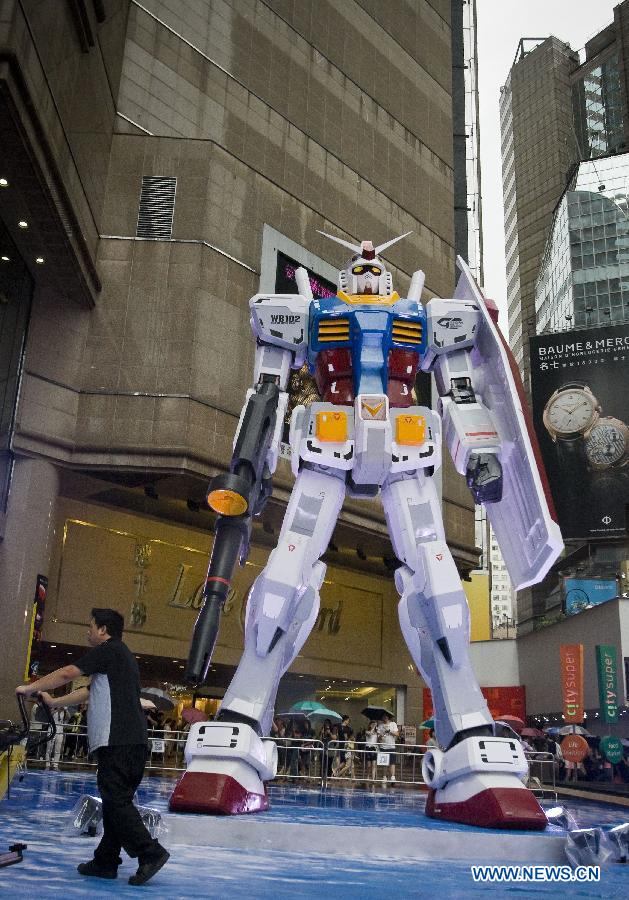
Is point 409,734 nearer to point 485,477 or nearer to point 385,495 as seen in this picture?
point 385,495

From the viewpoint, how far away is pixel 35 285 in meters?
14.3

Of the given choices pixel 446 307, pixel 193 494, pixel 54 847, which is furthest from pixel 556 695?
pixel 54 847

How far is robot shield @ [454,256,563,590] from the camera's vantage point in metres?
5.76

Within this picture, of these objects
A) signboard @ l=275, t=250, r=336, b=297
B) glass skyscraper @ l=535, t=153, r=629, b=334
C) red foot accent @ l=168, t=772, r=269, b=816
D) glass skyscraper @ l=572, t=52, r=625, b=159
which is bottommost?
red foot accent @ l=168, t=772, r=269, b=816

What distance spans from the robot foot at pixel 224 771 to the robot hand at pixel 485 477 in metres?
2.47

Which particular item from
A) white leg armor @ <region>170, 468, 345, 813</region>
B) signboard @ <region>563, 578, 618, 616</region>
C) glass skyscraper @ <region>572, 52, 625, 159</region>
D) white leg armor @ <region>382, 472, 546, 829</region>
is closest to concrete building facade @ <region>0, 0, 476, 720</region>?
white leg armor @ <region>170, 468, 345, 813</region>

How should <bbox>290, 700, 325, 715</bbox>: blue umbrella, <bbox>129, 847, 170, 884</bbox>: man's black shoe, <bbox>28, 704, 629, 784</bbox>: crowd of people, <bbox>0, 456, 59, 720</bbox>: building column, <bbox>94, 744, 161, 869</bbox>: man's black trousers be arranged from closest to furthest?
<bbox>129, 847, 170, 884</bbox>: man's black shoe → <bbox>94, 744, 161, 869</bbox>: man's black trousers → <bbox>28, 704, 629, 784</bbox>: crowd of people → <bbox>0, 456, 59, 720</bbox>: building column → <bbox>290, 700, 325, 715</bbox>: blue umbrella

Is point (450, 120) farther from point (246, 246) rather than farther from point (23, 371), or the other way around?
point (23, 371)

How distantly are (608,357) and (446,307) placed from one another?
69.9ft

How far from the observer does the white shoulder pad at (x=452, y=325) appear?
Result: 6.80 m

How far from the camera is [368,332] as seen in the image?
661cm

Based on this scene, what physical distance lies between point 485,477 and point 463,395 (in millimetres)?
855

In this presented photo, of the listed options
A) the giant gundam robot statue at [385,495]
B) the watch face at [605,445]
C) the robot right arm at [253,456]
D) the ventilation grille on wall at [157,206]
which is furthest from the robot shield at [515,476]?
the watch face at [605,445]

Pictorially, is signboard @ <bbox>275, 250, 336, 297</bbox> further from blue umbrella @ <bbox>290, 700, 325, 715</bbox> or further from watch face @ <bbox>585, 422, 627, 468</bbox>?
watch face @ <bbox>585, 422, 627, 468</bbox>
